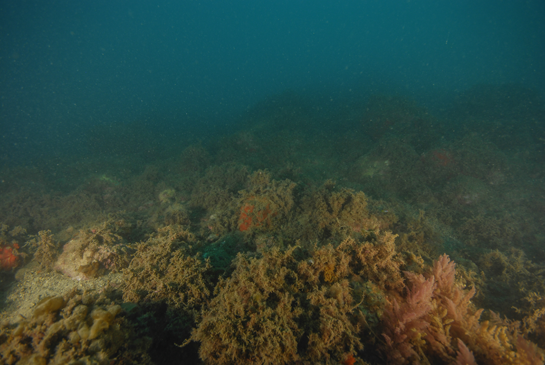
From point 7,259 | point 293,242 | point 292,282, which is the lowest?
point 293,242

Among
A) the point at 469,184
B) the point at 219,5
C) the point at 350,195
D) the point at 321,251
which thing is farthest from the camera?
the point at 219,5

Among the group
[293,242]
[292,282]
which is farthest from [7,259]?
[292,282]

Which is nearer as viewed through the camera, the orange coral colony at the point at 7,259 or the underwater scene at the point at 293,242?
the underwater scene at the point at 293,242

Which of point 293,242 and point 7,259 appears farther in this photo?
point 7,259

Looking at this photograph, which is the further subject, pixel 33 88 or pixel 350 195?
pixel 33 88

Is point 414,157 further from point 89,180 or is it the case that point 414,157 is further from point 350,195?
point 89,180

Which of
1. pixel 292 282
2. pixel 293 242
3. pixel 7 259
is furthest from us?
pixel 7 259

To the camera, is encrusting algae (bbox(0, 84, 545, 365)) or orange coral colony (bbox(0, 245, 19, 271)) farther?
orange coral colony (bbox(0, 245, 19, 271))

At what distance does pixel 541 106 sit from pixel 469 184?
13.6 metres

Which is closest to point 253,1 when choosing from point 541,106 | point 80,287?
point 541,106

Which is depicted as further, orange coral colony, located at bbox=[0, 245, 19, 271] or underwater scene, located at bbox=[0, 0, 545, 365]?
orange coral colony, located at bbox=[0, 245, 19, 271]

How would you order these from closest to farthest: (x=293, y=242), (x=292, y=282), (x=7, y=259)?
(x=292, y=282) < (x=293, y=242) < (x=7, y=259)

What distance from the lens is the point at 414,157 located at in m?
10.3

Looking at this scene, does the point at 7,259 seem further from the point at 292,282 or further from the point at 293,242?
the point at 292,282
